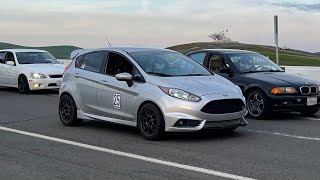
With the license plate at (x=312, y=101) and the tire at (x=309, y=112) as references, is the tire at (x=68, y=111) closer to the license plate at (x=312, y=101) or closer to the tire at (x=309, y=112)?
the license plate at (x=312, y=101)

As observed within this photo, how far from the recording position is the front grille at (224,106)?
8062 millimetres

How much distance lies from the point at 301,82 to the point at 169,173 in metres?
5.63

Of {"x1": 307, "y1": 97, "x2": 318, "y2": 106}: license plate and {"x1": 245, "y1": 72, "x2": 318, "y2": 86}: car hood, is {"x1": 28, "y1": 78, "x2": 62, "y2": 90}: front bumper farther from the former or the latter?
{"x1": 307, "y1": 97, "x2": 318, "y2": 106}: license plate

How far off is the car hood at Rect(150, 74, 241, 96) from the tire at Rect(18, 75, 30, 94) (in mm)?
10094

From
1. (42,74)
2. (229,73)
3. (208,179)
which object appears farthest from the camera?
(42,74)

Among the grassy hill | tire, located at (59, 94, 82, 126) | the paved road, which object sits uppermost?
tire, located at (59, 94, 82, 126)

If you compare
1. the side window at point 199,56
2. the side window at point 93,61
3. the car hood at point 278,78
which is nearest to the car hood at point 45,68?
the side window at point 199,56

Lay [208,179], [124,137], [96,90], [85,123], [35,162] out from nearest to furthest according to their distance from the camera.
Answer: [208,179]
[35,162]
[124,137]
[96,90]
[85,123]

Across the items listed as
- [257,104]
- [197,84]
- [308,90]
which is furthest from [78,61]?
[308,90]

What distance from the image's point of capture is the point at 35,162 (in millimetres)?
7016

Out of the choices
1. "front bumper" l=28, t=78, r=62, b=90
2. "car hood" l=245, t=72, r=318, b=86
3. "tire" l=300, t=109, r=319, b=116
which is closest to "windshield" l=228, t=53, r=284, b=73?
"car hood" l=245, t=72, r=318, b=86

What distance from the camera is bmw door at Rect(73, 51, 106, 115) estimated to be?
953 centimetres

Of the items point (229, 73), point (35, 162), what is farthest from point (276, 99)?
point (35, 162)

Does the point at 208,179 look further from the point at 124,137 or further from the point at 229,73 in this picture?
the point at 229,73
